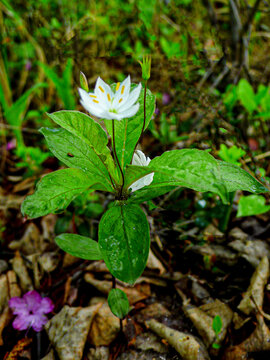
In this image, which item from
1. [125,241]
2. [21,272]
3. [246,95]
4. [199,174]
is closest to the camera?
[199,174]

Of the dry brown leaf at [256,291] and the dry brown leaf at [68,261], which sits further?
the dry brown leaf at [68,261]

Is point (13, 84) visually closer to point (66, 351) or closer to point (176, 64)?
point (176, 64)

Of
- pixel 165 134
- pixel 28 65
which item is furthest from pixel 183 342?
pixel 28 65

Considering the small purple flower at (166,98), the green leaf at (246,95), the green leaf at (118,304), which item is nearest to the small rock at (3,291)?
the green leaf at (118,304)

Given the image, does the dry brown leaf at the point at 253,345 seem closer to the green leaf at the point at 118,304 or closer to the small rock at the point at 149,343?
the small rock at the point at 149,343

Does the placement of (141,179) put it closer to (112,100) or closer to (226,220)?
(112,100)
